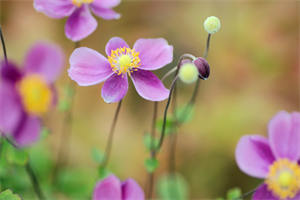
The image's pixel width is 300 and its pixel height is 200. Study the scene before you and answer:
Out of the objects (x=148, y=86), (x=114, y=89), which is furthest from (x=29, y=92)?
(x=148, y=86)

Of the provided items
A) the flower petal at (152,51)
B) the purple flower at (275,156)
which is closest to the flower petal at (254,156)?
the purple flower at (275,156)

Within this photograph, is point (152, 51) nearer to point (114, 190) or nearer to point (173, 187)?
point (114, 190)

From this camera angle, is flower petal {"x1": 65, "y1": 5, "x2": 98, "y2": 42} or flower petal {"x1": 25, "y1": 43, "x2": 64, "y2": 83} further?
flower petal {"x1": 65, "y1": 5, "x2": 98, "y2": 42}

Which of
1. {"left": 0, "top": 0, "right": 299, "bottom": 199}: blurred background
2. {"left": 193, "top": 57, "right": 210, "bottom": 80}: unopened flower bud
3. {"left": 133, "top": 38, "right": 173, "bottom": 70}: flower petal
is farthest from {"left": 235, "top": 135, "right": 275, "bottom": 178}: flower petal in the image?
{"left": 0, "top": 0, "right": 299, "bottom": 199}: blurred background

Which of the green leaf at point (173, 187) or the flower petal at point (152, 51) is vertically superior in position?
the flower petal at point (152, 51)

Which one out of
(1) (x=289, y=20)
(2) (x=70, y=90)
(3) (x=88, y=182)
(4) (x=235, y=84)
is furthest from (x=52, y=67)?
(1) (x=289, y=20)

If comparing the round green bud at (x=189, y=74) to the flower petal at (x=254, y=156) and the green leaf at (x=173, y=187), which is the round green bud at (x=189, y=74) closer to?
the flower petal at (x=254, y=156)

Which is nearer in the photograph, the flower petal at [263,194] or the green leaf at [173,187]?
the flower petal at [263,194]

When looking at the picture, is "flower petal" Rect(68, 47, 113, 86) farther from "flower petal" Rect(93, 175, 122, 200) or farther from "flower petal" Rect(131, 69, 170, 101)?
"flower petal" Rect(93, 175, 122, 200)
